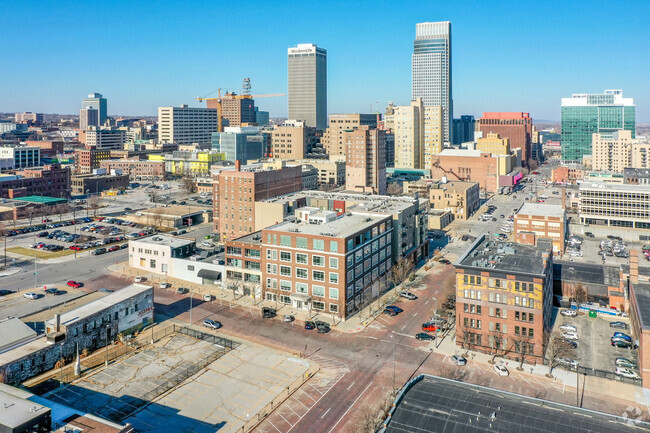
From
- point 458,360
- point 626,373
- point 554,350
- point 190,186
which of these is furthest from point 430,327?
point 190,186

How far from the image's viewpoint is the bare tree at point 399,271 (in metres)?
74.1

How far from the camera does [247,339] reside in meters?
55.8

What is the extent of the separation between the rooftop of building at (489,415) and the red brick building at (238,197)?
67.7m

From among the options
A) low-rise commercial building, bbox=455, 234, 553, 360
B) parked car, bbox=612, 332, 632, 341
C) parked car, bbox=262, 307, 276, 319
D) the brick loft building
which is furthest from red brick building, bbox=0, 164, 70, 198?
parked car, bbox=612, 332, 632, 341

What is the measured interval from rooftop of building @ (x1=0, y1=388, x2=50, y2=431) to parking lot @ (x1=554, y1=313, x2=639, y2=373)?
46610mm

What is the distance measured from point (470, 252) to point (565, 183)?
159095 millimetres

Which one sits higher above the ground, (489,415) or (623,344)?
(489,415)

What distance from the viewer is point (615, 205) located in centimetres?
11612

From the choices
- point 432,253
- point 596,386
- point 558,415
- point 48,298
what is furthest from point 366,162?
point 558,415

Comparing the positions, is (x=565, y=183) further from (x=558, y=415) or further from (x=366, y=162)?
(x=558, y=415)

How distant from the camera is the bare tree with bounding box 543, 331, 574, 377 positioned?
48938mm

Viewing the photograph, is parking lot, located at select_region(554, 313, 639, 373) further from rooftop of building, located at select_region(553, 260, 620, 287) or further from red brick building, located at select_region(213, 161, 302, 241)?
red brick building, located at select_region(213, 161, 302, 241)

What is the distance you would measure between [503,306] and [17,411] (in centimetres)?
4255

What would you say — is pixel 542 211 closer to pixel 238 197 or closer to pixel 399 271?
pixel 399 271
